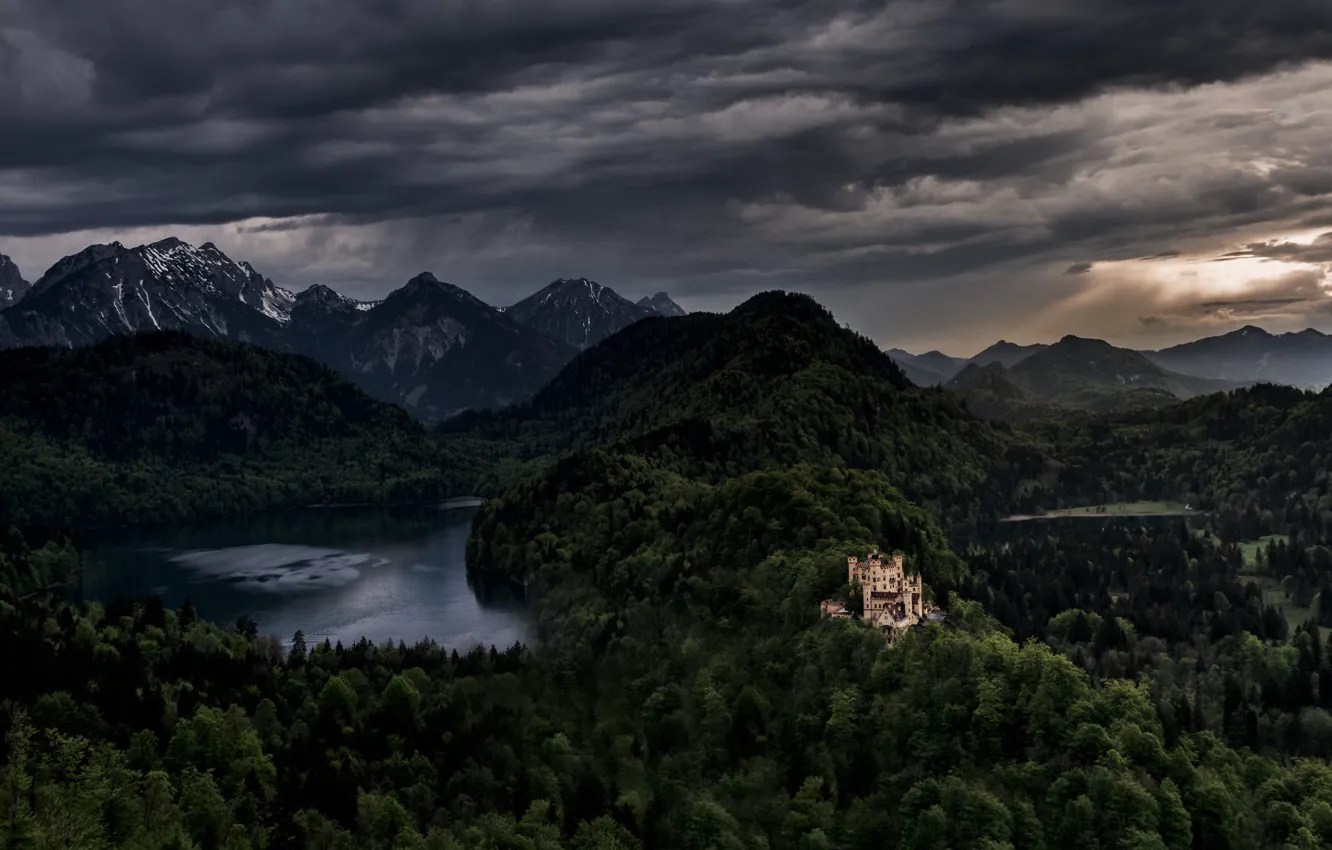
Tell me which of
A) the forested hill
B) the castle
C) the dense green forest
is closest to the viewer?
the dense green forest

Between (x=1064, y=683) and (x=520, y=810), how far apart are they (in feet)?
179

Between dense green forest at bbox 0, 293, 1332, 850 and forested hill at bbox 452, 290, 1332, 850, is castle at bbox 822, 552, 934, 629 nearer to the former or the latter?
dense green forest at bbox 0, 293, 1332, 850

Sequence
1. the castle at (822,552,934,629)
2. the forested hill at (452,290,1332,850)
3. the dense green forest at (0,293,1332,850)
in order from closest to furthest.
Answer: the dense green forest at (0,293,1332,850), the forested hill at (452,290,1332,850), the castle at (822,552,934,629)

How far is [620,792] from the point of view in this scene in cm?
11462

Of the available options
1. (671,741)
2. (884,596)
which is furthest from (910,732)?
(671,741)

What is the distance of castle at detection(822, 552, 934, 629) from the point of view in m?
134

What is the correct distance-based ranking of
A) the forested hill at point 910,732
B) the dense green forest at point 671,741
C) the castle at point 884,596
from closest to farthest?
the dense green forest at point 671,741 → the forested hill at point 910,732 → the castle at point 884,596

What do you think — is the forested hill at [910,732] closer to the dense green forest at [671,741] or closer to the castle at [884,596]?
the dense green forest at [671,741]

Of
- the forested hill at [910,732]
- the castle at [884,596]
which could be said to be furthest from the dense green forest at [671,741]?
the castle at [884,596]

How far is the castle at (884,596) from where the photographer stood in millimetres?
134125

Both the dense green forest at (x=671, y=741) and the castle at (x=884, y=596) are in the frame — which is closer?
the dense green forest at (x=671, y=741)

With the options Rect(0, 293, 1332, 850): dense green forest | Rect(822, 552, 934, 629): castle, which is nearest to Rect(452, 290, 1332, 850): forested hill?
Rect(0, 293, 1332, 850): dense green forest

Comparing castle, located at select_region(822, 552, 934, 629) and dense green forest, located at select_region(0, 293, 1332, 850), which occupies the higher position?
castle, located at select_region(822, 552, 934, 629)

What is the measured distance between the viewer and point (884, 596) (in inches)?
5349
